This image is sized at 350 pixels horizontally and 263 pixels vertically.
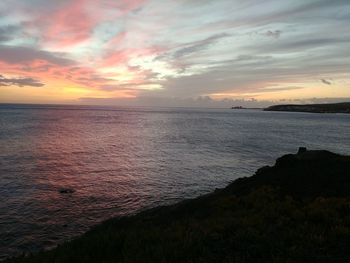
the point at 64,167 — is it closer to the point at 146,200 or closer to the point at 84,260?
the point at 146,200

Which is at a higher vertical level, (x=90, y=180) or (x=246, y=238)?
(x=246, y=238)

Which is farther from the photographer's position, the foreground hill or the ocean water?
the ocean water

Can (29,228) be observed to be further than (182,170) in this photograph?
No

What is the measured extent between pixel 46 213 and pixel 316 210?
18.2m

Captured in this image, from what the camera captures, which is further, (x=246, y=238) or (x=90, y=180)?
(x=90, y=180)

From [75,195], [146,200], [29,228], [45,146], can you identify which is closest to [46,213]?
[29,228]

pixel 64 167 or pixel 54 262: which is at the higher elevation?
pixel 54 262

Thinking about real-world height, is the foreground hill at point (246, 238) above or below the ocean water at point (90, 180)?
above

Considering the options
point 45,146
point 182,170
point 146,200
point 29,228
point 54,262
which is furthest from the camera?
point 45,146

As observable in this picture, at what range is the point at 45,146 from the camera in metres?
56.7

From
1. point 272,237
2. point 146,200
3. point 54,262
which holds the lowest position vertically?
point 146,200

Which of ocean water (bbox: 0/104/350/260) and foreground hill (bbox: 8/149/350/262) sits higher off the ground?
foreground hill (bbox: 8/149/350/262)

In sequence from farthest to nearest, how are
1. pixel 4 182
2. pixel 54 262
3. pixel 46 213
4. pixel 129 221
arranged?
1. pixel 4 182
2. pixel 46 213
3. pixel 129 221
4. pixel 54 262

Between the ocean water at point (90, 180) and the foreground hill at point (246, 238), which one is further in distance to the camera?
the ocean water at point (90, 180)
